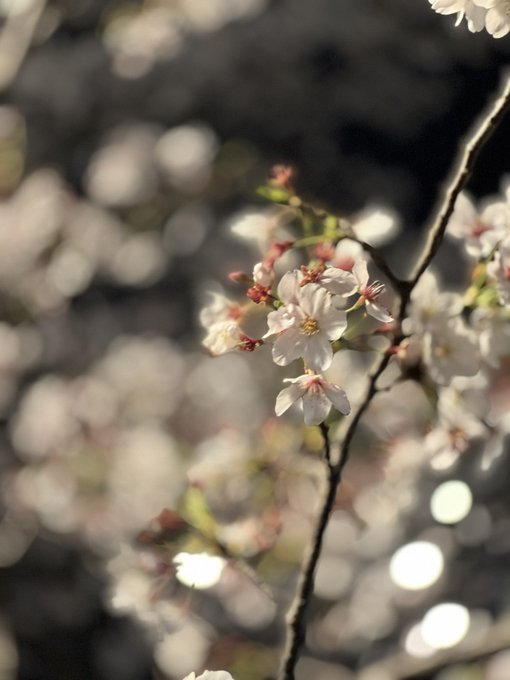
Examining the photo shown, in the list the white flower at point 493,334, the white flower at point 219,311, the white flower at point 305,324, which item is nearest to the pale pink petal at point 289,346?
the white flower at point 305,324

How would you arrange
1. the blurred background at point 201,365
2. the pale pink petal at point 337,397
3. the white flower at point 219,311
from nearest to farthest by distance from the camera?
the pale pink petal at point 337,397, the white flower at point 219,311, the blurred background at point 201,365

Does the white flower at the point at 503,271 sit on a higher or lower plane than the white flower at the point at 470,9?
lower

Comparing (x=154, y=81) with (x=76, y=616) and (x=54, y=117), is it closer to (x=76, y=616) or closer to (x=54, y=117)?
(x=54, y=117)

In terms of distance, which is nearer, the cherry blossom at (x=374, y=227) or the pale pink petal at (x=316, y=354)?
the pale pink petal at (x=316, y=354)

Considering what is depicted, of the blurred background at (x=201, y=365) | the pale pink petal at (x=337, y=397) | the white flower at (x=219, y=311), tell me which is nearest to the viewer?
the pale pink petal at (x=337, y=397)

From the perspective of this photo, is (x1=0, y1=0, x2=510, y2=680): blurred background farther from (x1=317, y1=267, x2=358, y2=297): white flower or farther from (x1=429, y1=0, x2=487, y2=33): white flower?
(x1=429, y1=0, x2=487, y2=33): white flower

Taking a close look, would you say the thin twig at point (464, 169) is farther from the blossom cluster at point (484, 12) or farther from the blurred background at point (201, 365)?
the blurred background at point (201, 365)
